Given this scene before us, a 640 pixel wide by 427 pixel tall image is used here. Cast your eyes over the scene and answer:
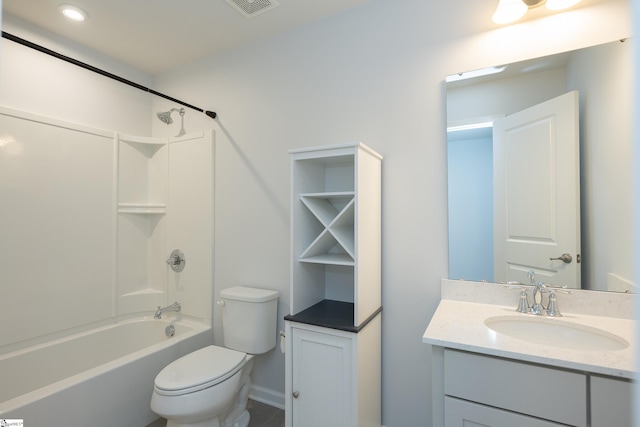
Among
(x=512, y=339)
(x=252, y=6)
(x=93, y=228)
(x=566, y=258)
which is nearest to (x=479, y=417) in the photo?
(x=512, y=339)

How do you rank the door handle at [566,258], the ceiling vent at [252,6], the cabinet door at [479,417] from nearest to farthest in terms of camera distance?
1. the cabinet door at [479,417]
2. the door handle at [566,258]
3. the ceiling vent at [252,6]

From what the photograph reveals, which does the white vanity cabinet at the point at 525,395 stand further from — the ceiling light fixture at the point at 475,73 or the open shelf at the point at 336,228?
the ceiling light fixture at the point at 475,73

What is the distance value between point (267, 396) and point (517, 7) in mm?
2681

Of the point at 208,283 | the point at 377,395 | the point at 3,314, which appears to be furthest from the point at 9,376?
the point at 377,395

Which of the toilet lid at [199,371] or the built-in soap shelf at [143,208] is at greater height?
the built-in soap shelf at [143,208]

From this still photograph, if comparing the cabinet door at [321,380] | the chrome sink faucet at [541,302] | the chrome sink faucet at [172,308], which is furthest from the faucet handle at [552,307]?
the chrome sink faucet at [172,308]

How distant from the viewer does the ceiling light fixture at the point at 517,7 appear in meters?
1.52

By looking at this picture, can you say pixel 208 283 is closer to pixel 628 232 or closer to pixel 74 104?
pixel 74 104

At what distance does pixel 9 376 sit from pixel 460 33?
323cm

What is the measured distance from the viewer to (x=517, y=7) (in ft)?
5.17

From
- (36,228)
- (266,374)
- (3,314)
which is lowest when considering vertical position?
(266,374)

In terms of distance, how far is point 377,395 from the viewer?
184cm

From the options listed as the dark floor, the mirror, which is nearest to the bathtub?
the dark floor

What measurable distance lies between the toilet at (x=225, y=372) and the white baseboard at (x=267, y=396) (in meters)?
0.20
